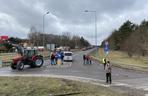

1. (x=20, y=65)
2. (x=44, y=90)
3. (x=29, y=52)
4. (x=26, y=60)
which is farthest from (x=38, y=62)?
(x=44, y=90)

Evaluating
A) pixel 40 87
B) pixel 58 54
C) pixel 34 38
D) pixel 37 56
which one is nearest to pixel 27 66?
pixel 37 56

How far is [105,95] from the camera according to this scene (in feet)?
67.3

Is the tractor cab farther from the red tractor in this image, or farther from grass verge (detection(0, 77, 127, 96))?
grass verge (detection(0, 77, 127, 96))

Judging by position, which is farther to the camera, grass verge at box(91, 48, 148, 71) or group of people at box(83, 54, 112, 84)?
grass verge at box(91, 48, 148, 71)

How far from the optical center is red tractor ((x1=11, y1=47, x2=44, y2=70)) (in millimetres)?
45750

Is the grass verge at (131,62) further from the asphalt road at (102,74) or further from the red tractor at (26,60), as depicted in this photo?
the red tractor at (26,60)

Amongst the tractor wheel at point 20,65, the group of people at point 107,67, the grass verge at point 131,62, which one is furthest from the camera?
the grass verge at point 131,62

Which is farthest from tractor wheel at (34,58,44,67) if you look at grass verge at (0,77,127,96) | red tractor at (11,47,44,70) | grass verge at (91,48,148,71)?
grass verge at (0,77,127,96)

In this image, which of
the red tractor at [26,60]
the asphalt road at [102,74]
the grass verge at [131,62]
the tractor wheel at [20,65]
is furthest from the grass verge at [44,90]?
the grass verge at [131,62]

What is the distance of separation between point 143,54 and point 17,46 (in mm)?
60006

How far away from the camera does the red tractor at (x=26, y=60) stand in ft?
150

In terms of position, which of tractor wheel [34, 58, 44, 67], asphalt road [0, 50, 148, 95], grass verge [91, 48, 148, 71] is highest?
tractor wheel [34, 58, 44, 67]

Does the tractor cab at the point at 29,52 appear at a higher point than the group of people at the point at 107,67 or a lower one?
higher

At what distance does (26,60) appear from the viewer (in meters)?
46.8
